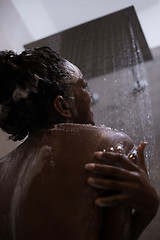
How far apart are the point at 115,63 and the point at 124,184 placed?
1433mm

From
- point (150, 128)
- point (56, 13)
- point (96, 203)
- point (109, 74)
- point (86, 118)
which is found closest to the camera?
point (96, 203)

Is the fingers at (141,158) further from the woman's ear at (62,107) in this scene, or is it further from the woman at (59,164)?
the woman's ear at (62,107)

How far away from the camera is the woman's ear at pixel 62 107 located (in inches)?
31.8

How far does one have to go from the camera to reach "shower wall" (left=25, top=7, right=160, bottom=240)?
1.83m

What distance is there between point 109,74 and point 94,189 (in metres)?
1.41

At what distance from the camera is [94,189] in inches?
25.2

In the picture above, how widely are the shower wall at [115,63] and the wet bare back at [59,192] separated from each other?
3.26ft

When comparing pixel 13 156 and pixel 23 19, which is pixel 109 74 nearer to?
pixel 23 19

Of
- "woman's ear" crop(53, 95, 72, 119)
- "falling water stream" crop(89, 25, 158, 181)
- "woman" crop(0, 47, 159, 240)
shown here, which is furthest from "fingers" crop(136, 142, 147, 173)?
"falling water stream" crop(89, 25, 158, 181)

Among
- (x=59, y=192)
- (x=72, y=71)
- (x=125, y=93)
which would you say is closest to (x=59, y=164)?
(x=59, y=192)

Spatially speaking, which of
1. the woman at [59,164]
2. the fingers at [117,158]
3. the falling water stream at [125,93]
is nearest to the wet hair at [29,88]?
the woman at [59,164]

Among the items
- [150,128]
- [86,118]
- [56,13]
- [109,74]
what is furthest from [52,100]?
[56,13]

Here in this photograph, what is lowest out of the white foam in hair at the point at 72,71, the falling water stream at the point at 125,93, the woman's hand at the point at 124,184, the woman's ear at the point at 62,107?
the falling water stream at the point at 125,93

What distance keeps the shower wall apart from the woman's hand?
106cm
